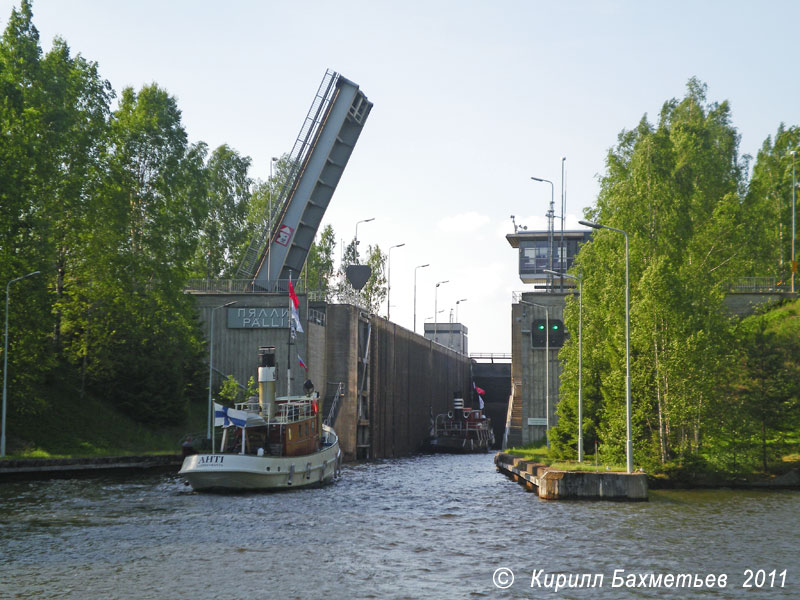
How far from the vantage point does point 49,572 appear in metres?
17.4

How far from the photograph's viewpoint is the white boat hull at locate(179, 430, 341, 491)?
32.7 meters

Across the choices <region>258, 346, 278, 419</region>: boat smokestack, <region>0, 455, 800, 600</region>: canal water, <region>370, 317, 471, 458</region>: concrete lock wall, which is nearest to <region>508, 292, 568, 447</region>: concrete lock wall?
<region>370, 317, 471, 458</region>: concrete lock wall

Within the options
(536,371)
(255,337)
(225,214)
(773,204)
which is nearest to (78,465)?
(255,337)

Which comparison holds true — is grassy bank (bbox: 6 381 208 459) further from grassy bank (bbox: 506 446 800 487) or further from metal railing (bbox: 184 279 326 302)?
grassy bank (bbox: 506 446 800 487)

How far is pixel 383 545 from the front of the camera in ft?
69.2

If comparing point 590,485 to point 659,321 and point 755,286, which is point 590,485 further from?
point 755,286

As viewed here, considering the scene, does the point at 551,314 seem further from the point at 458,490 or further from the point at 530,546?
the point at 530,546

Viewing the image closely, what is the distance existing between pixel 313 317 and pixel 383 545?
115 feet

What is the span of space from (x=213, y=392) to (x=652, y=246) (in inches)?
1099

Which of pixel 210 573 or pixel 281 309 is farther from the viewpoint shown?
pixel 281 309

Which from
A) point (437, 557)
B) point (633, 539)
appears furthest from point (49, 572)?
point (633, 539)

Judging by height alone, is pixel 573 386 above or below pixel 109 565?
above

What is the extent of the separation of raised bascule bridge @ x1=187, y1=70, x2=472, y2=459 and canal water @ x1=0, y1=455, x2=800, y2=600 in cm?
1857

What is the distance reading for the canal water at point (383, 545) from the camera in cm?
1619
